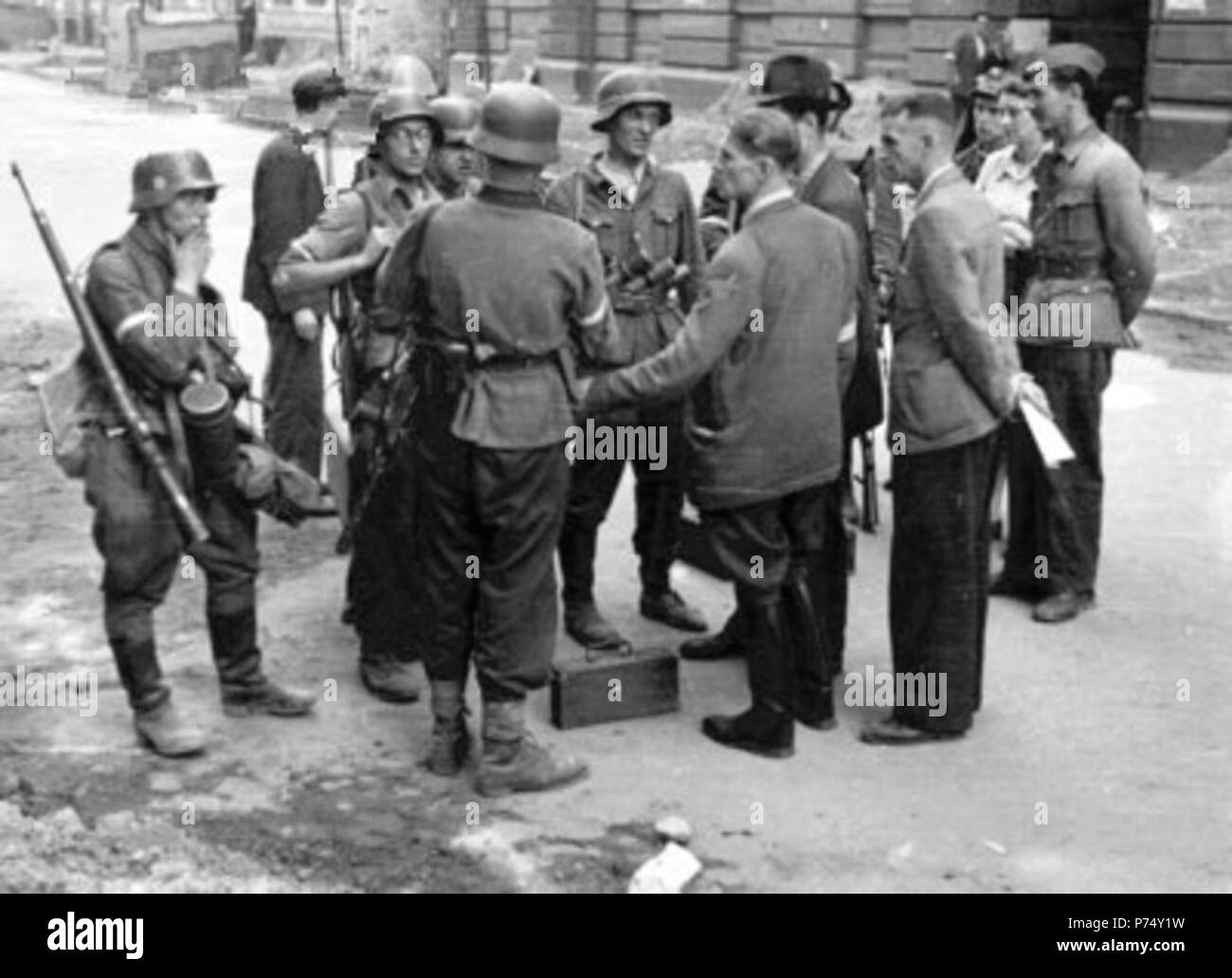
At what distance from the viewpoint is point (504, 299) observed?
5.04 metres

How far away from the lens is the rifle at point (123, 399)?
17.1 ft

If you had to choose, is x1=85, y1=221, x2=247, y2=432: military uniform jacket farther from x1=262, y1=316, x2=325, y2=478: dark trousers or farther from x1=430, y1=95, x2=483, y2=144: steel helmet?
x1=262, y1=316, x2=325, y2=478: dark trousers

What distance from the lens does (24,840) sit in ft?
15.9

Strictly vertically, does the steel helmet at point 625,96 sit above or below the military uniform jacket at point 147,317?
above

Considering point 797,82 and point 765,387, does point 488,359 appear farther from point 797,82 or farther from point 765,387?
point 797,82

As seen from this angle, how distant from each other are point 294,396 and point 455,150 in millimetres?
1920

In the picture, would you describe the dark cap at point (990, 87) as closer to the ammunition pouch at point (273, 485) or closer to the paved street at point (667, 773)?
the paved street at point (667, 773)

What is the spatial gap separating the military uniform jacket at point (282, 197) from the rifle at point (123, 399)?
2.49 m

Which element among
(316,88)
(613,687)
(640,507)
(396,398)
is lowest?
(613,687)

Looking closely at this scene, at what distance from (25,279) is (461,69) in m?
18.0

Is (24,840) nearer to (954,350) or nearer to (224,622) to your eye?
(224,622)

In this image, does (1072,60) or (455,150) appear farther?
(1072,60)

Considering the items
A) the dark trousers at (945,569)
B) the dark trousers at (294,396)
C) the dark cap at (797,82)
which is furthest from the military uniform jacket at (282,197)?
the dark trousers at (945,569)

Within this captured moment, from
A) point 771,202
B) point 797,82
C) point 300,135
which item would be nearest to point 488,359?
point 771,202
